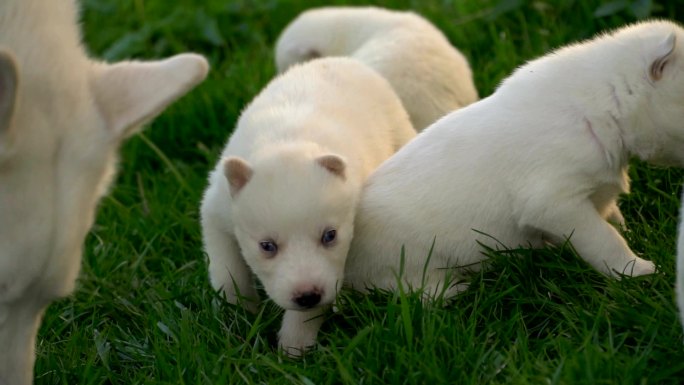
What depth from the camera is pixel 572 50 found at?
4699 millimetres

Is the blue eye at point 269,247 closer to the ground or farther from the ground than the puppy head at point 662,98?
closer to the ground

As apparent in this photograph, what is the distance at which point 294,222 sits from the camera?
4398 millimetres

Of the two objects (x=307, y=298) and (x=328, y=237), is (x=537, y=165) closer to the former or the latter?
(x=328, y=237)

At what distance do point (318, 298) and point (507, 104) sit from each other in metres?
1.10

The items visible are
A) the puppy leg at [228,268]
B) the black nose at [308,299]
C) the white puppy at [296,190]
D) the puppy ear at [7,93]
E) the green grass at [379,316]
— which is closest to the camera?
the puppy ear at [7,93]

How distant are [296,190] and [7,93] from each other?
142 cm

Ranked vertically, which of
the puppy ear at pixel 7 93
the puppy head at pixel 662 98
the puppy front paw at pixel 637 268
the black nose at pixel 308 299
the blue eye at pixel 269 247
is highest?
the puppy ear at pixel 7 93

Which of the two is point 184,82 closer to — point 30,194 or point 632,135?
point 30,194

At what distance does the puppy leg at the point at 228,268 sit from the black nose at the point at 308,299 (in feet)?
1.91

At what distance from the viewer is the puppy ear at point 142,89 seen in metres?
3.68

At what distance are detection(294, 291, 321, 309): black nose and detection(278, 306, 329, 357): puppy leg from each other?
20 centimetres

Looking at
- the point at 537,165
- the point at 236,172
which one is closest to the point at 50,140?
the point at 236,172

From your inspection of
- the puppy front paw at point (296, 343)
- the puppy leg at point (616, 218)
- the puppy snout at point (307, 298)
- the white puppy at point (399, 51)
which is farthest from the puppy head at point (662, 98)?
the white puppy at point (399, 51)

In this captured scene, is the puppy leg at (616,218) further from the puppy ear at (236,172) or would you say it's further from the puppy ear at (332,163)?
the puppy ear at (236,172)
